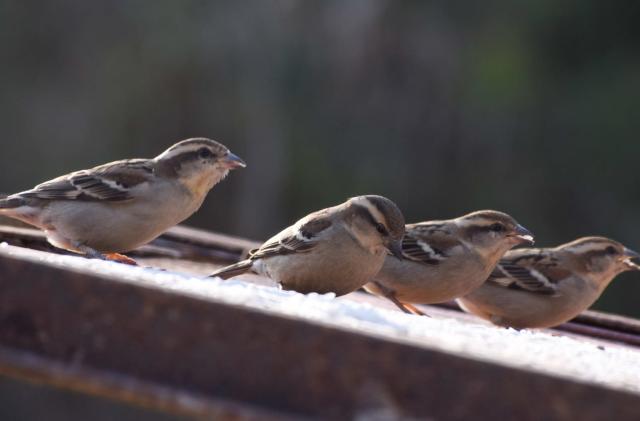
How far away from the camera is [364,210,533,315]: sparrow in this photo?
6.04 metres

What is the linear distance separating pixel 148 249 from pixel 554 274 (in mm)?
2252

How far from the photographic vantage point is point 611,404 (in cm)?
201

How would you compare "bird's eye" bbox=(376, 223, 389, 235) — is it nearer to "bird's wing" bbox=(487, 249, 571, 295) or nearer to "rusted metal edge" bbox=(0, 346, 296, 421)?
"bird's wing" bbox=(487, 249, 571, 295)

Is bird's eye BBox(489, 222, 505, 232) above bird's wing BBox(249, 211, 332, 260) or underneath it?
underneath

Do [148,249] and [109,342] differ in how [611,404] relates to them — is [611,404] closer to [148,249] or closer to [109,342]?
[109,342]

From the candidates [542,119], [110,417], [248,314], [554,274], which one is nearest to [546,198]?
[542,119]

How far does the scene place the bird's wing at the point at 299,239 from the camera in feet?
17.2

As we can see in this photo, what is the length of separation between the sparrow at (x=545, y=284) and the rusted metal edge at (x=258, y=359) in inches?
176

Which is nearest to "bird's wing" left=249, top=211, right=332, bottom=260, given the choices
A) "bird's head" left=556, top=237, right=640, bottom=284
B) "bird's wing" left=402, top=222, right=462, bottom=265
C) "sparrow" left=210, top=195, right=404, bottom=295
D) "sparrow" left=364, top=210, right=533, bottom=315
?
"sparrow" left=210, top=195, right=404, bottom=295

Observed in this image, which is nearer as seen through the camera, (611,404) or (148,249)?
(611,404)

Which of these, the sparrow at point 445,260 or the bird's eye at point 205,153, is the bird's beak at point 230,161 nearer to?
the bird's eye at point 205,153

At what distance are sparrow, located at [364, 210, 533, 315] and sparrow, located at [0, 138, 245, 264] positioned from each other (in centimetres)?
103

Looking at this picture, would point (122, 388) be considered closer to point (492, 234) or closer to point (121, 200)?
point (121, 200)

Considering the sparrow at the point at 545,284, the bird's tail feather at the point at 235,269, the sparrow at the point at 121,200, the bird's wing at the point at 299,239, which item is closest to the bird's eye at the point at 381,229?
the bird's wing at the point at 299,239
